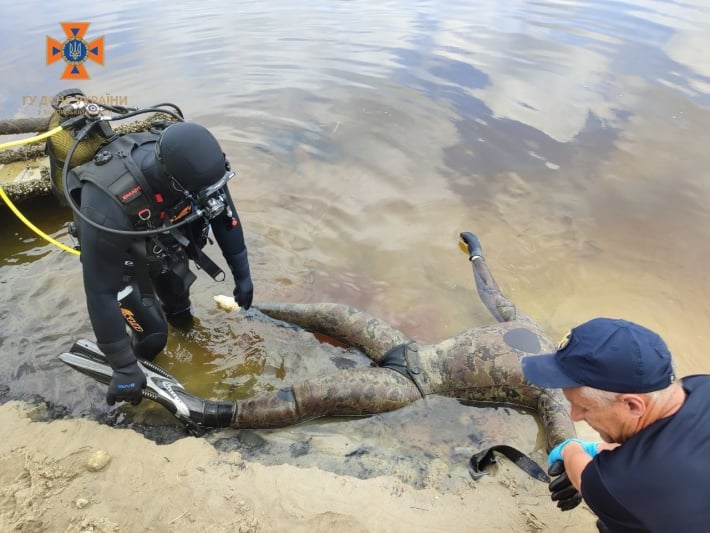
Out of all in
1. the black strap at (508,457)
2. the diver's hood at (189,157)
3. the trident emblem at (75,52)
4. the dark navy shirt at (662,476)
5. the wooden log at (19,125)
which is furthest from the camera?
the trident emblem at (75,52)

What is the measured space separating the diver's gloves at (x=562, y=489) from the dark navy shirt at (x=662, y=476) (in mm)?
554

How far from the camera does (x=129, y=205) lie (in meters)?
2.48

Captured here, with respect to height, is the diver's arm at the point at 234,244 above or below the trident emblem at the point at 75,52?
below

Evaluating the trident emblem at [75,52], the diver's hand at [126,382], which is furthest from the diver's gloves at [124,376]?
the trident emblem at [75,52]

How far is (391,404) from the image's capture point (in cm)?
307

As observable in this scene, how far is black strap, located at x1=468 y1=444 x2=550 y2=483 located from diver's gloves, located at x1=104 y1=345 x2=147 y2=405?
213 centimetres

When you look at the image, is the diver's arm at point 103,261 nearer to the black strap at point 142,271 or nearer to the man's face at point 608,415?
the black strap at point 142,271

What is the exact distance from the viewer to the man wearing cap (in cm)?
141

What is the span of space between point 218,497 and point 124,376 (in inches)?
36.4

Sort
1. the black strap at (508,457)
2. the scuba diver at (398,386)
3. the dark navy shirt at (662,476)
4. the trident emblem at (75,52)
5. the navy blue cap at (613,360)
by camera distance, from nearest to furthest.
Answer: the dark navy shirt at (662,476), the navy blue cap at (613,360), the black strap at (508,457), the scuba diver at (398,386), the trident emblem at (75,52)

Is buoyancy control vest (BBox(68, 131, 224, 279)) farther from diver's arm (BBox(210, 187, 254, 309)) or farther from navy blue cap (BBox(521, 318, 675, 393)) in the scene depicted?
navy blue cap (BBox(521, 318, 675, 393))

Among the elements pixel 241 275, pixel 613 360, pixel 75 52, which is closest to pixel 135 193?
pixel 241 275

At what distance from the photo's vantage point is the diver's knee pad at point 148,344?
3.20m

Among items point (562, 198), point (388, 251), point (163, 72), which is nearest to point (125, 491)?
point (388, 251)
